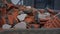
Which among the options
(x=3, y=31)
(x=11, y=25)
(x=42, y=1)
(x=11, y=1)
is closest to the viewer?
(x=3, y=31)

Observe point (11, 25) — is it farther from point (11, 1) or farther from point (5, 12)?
point (11, 1)

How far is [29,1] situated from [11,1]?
0.42m

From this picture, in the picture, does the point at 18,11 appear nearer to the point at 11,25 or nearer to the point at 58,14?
the point at 11,25

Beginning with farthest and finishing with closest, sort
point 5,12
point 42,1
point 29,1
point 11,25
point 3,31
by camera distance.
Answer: point 42,1, point 29,1, point 5,12, point 11,25, point 3,31

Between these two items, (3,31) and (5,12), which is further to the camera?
(5,12)

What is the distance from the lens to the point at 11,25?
304cm

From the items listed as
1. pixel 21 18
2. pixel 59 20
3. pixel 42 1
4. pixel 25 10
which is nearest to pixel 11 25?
pixel 21 18

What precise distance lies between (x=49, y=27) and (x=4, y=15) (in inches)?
26.9

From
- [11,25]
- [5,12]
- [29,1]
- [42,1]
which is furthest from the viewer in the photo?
[42,1]

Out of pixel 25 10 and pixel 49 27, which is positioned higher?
pixel 25 10

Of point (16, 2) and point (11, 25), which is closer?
point (11, 25)

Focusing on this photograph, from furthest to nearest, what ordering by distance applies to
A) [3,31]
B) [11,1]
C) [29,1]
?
[29,1]
[11,1]
[3,31]

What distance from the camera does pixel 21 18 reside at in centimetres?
314

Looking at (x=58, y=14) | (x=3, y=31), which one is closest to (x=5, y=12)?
(x=3, y=31)
